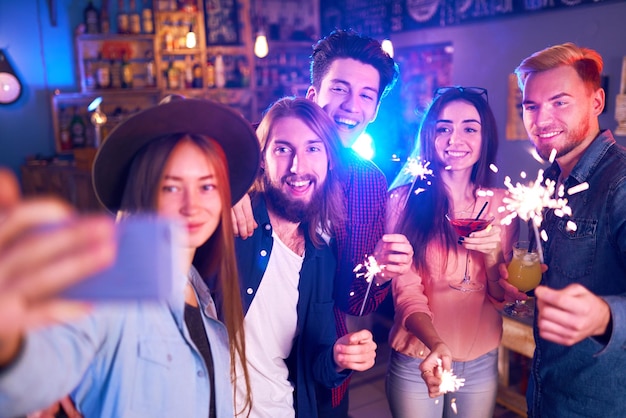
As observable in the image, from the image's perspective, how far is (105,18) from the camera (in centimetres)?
671

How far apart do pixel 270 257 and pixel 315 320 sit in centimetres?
31

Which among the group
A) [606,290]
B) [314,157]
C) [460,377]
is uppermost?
[314,157]

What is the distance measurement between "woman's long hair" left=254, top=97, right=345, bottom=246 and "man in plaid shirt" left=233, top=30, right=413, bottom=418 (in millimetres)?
67

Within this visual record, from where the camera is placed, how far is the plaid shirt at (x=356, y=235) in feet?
6.93

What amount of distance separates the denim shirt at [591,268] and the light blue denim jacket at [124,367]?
132cm

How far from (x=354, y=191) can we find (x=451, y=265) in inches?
23.4

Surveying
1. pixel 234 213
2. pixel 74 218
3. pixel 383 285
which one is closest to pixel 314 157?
pixel 234 213

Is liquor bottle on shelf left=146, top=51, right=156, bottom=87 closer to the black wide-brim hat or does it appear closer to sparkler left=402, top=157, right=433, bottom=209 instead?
sparkler left=402, top=157, right=433, bottom=209

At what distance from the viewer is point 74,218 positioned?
74 centimetres

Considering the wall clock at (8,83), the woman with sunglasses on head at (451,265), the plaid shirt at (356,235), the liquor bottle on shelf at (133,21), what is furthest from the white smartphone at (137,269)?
the wall clock at (8,83)

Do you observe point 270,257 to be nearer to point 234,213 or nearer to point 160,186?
point 234,213

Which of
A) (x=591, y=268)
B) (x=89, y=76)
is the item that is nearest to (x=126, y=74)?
(x=89, y=76)

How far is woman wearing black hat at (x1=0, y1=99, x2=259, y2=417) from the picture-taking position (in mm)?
1185

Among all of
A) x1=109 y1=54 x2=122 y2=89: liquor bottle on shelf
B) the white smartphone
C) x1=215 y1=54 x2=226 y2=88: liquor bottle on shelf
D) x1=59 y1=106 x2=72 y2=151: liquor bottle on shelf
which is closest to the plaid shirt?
the white smartphone
